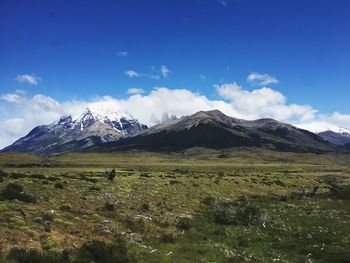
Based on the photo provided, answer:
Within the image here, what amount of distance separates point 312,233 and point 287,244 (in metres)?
5.40

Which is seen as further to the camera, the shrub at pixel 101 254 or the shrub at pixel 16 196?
the shrub at pixel 16 196

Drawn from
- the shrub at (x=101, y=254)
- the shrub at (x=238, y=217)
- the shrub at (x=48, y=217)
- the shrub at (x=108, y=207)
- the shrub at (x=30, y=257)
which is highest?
the shrub at (x=48, y=217)

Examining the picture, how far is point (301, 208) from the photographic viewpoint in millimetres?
52062

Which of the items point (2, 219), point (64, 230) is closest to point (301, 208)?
point (64, 230)

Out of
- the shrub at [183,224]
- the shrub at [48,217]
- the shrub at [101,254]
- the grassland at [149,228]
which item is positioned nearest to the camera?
the shrub at [101,254]

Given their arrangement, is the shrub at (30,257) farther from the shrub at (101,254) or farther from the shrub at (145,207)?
the shrub at (145,207)

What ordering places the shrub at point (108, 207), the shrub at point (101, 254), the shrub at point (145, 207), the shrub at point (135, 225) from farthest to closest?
1. the shrub at point (145, 207)
2. the shrub at point (108, 207)
3. the shrub at point (135, 225)
4. the shrub at point (101, 254)

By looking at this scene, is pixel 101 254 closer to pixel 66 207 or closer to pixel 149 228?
pixel 149 228

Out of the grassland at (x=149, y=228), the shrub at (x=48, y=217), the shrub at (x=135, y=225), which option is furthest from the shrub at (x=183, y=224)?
the shrub at (x=48, y=217)

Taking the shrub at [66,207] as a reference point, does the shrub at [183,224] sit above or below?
below

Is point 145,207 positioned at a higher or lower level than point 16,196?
lower

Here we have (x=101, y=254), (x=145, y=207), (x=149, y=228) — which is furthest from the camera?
(x=145, y=207)

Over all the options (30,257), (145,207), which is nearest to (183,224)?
(145,207)

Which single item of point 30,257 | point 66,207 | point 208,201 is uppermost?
point 66,207
